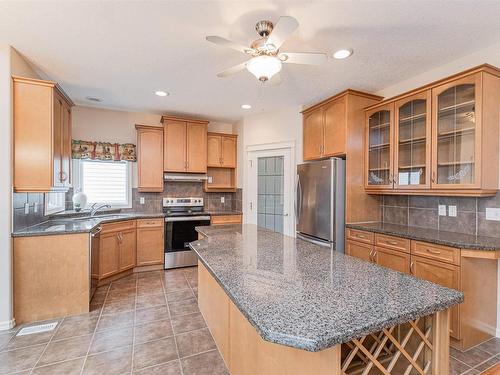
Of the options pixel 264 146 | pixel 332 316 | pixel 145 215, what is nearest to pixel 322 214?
pixel 264 146

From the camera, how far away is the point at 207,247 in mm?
1962

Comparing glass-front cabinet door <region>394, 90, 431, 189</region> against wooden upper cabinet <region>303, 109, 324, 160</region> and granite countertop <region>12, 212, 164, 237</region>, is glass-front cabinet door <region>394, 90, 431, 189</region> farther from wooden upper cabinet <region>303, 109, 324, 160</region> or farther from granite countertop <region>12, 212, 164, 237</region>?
granite countertop <region>12, 212, 164, 237</region>

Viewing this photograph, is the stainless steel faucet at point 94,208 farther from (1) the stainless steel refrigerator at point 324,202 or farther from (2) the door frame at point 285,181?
(1) the stainless steel refrigerator at point 324,202

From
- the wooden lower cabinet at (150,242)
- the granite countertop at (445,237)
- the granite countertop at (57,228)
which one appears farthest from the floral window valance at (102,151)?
the granite countertop at (445,237)

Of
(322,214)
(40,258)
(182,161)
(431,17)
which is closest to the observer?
(431,17)

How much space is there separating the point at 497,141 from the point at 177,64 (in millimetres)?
3142

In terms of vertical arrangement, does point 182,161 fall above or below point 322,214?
above

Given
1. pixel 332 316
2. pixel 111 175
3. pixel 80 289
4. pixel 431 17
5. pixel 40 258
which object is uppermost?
pixel 431 17

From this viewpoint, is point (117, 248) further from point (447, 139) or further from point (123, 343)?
point (447, 139)

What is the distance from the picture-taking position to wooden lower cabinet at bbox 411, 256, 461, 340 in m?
2.07

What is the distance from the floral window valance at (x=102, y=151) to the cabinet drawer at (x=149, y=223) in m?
1.12

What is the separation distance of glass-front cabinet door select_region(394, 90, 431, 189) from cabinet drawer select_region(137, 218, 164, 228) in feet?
11.1

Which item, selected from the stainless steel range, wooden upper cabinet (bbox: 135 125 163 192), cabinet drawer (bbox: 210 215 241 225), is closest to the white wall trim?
cabinet drawer (bbox: 210 215 241 225)

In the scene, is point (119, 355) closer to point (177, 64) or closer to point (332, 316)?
point (332, 316)
